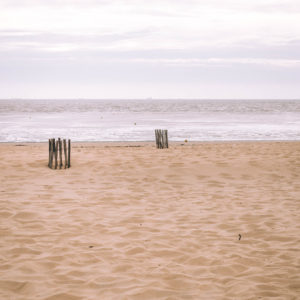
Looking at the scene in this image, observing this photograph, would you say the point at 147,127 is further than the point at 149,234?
Yes

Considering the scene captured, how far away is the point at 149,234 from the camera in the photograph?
18.5ft

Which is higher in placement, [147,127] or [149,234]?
[147,127]

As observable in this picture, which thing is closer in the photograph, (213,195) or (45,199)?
(45,199)

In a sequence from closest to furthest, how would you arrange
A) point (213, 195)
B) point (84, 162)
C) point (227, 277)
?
point (227, 277) < point (213, 195) < point (84, 162)

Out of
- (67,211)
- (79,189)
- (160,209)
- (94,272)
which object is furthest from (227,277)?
(79,189)

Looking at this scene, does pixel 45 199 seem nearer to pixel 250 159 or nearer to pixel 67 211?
pixel 67 211

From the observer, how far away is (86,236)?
554 centimetres

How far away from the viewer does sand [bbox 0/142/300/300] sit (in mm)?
4027

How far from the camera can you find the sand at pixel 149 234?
4027 millimetres

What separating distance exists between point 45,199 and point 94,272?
372 cm

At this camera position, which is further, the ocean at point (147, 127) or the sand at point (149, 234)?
the ocean at point (147, 127)

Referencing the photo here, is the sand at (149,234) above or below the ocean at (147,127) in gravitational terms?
below

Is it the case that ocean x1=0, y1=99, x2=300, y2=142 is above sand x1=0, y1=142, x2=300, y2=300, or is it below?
above

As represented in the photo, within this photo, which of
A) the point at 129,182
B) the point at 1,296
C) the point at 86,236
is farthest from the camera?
the point at 129,182
